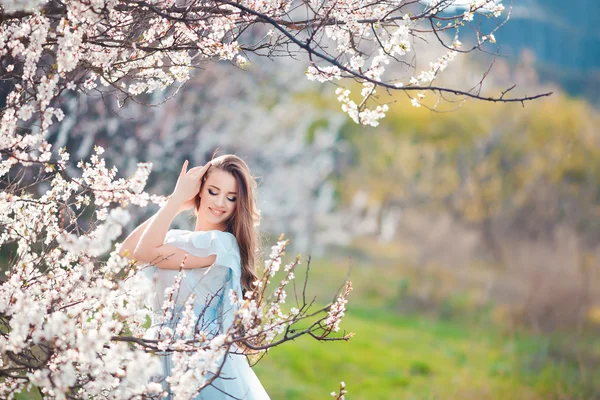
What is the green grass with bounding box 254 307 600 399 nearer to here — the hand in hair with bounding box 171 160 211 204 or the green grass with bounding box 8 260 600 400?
the green grass with bounding box 8 260 600 400

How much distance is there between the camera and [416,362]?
11023 millimetres

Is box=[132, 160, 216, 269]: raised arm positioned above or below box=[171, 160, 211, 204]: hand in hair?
below

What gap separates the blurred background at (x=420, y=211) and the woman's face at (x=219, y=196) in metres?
2.28

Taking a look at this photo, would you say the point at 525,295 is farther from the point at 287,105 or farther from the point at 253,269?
the point at 253,269

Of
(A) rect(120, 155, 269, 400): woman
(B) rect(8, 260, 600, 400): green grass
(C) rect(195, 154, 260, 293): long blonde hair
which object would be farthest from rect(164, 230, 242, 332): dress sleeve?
(B) rect(8, 260, 600, 400): green grass

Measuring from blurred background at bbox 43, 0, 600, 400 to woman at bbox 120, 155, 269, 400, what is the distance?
2.28m

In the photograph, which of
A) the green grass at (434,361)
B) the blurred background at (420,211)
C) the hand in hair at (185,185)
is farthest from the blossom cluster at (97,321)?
the green grass at (434,361)

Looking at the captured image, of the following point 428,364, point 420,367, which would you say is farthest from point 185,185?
point 428,364

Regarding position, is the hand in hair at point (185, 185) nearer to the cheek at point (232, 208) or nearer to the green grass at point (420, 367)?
the cheek at point (232, 208)

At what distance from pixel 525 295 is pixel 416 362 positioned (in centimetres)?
309

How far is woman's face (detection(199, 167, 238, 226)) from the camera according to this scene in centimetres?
276

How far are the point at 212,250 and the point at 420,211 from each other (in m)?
17.0

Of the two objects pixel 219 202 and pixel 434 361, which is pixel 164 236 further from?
pixel 434 361

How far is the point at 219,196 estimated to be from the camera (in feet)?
9.03
